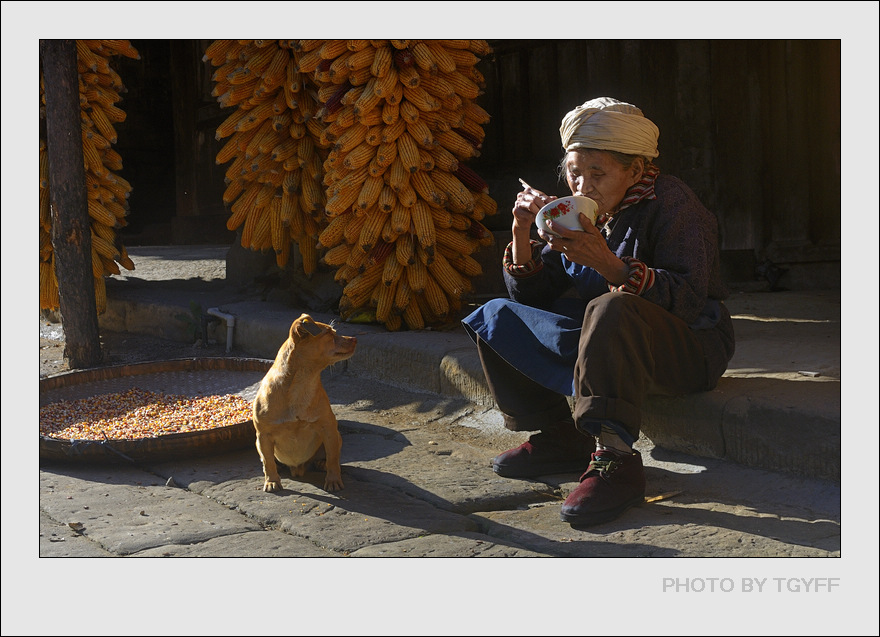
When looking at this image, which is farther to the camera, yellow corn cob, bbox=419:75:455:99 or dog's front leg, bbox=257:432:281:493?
yellow corn cob, bbox=419:75:455:99

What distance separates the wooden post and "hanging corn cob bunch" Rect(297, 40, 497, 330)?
4.04ft

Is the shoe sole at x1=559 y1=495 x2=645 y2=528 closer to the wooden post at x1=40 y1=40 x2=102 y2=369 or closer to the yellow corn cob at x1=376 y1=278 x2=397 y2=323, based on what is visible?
the yellow corn cob at x1=376 y1=278 x2=397 y2=323

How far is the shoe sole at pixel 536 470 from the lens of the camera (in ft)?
10.2

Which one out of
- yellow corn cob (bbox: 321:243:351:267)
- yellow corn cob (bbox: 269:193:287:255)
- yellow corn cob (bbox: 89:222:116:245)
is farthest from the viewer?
yellow corn cob (bbox: 89:222:116:245)

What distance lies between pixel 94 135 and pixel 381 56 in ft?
6.41

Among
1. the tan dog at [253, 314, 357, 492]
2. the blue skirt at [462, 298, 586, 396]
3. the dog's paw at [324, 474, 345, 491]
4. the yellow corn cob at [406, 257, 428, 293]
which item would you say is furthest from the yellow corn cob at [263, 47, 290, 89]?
the dog's paw at [324, 474, 345, 491]

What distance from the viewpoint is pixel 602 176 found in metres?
2.81

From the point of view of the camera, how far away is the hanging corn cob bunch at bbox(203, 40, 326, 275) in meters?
4.84

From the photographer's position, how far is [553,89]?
252 inches

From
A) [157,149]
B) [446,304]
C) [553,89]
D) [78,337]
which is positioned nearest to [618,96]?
[553,89]

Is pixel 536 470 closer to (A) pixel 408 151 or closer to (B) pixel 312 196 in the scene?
(A) pixel 408 151

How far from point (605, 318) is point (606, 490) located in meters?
0.51

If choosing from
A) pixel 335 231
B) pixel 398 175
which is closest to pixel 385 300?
pixel 335 231

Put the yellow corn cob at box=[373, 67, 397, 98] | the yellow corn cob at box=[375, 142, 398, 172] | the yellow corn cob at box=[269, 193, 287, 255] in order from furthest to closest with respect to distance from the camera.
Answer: the yellow corn cob at box=[269, 193, 287, 255] < the yellow corn cob at box=[375, 142, 398, 172] < the yellow corn cob at box=[373, 67, 397, 98]
